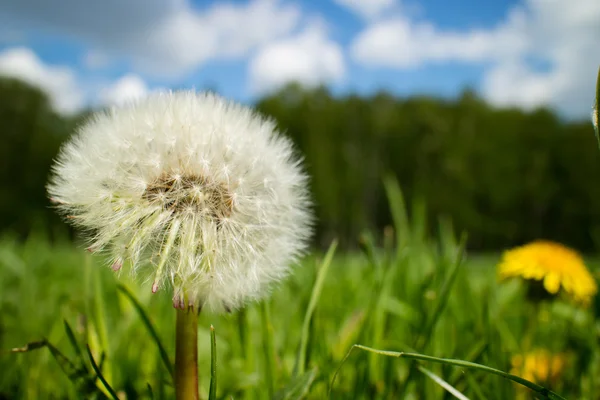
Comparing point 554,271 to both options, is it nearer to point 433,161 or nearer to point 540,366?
point 540,366

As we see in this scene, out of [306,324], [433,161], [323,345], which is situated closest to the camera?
[306,324]

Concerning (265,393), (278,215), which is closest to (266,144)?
(278,215)

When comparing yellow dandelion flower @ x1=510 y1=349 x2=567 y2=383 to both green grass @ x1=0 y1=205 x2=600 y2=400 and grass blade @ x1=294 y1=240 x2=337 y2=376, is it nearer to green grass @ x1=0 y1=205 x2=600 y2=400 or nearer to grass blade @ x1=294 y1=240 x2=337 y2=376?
green grass @ x1=0 y1=205 x2=600 y2=400

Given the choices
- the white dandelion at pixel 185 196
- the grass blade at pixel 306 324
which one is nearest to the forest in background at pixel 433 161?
the grass blade at pixel 306 324

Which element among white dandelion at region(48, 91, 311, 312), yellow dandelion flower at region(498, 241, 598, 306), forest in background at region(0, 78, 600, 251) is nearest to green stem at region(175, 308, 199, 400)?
white dandelion at region(48, 91, 311, 312)

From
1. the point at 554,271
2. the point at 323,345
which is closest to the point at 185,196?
the point at 323,345

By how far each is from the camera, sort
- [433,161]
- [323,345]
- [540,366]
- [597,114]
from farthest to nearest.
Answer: [433,161] < [540,366] < [323,345] < [597,114]

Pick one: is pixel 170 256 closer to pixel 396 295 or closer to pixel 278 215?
pixel 278 215
